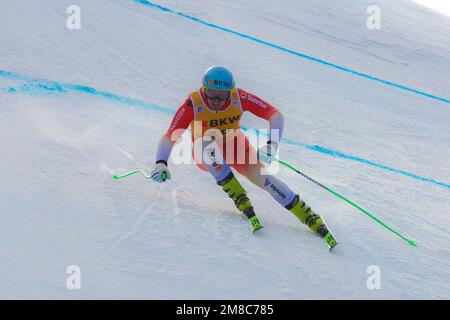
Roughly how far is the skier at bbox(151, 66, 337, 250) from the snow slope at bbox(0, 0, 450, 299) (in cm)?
15

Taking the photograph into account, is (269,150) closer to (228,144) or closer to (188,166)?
(228,144)

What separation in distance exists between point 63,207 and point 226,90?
1.32 metres

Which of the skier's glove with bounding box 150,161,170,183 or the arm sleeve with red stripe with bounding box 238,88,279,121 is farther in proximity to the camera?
the arm sleeve with red stripe with bounding box 238,88,279,121

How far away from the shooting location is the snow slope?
3.38 meters

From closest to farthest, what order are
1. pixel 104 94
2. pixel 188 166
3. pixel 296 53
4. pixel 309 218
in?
pixel 309 218 < pixel 188 166 < pixel 104 94 < pixel 296 53

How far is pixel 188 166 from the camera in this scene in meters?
5.07

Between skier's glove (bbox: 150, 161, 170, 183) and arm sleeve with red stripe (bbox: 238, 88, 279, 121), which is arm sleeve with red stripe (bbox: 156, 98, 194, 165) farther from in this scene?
arm sleeve with red stripe (bbox: 238, 88, 279, 121)

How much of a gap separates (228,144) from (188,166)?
791 millimetres

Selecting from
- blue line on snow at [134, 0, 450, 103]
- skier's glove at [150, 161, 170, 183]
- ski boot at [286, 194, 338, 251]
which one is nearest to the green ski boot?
ski boot at [286, 194, 338, 251]

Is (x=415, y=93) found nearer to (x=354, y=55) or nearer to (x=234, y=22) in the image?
(x=354, y=55)

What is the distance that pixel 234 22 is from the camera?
10406mm

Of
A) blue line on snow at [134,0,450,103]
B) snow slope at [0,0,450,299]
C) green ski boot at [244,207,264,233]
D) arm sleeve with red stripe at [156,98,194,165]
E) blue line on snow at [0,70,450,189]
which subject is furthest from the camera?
blue line on snow at [134,0,450,103]

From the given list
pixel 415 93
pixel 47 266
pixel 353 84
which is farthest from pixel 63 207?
pixel 415 93

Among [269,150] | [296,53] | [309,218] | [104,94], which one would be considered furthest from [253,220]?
[296,53]
